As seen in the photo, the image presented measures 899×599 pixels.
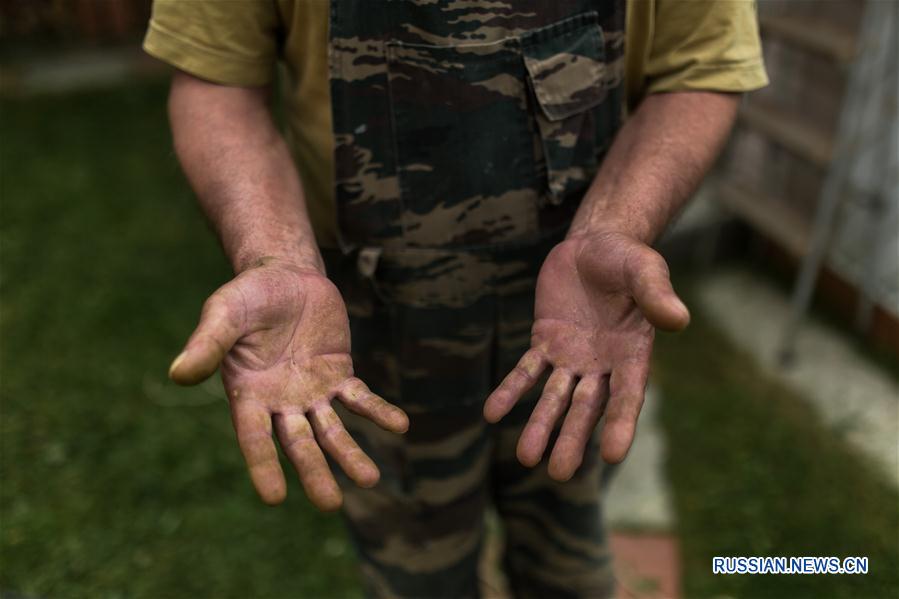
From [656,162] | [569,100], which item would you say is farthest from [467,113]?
[656,162]

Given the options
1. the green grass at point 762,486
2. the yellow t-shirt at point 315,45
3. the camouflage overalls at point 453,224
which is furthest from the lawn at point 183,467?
the yellow t-shirt at point 315,45

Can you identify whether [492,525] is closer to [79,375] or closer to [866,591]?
[866,591]

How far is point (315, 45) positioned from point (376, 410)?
1.99 ft

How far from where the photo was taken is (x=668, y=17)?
4.81 ft

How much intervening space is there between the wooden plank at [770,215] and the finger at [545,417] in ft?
7.22

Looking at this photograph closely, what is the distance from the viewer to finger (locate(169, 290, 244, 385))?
1079mm

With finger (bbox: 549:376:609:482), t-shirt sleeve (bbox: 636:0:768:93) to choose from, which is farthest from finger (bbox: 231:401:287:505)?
t-shirt sleeve (bbox: 636:0:768:93)

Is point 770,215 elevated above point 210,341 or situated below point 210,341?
below

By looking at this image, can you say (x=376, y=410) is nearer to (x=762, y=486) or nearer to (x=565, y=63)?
(x=565, y=63)

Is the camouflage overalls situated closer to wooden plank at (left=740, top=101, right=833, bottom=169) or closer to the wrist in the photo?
the wrist

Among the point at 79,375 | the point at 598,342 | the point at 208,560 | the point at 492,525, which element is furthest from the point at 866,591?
the point at 79,375

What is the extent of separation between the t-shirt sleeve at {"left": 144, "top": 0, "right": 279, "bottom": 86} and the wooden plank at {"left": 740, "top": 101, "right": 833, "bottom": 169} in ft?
7.31

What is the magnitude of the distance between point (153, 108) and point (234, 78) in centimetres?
440

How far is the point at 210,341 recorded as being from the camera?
3.65ft
